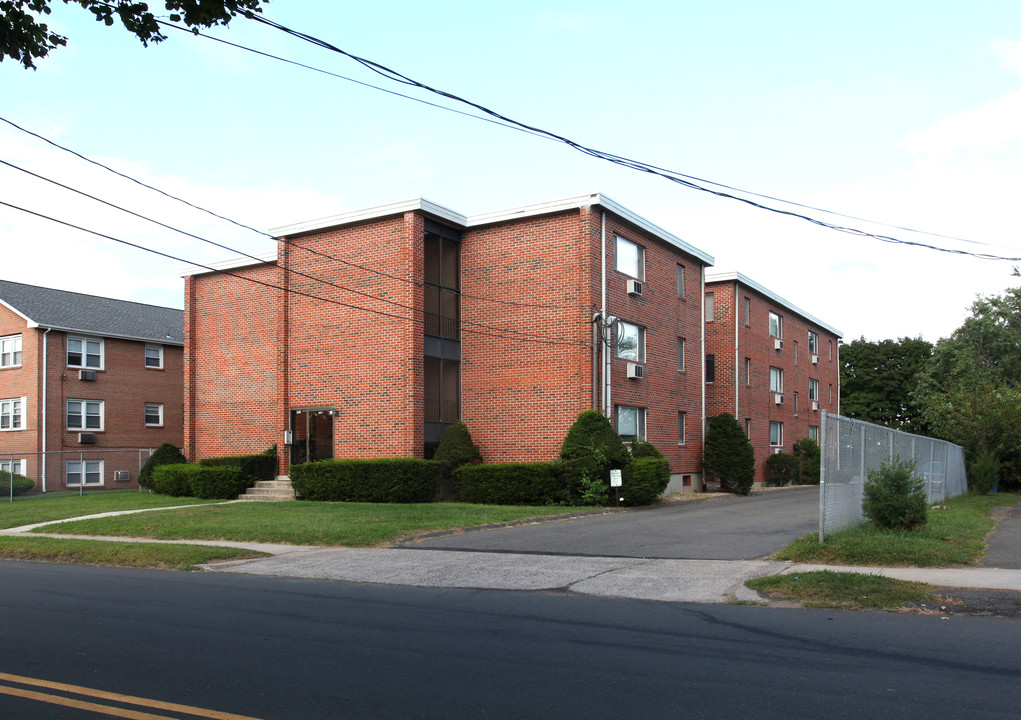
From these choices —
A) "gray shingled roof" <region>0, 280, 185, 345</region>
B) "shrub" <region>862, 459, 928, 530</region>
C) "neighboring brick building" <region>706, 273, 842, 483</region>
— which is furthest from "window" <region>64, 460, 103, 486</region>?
"shrub" <region>862, 459, 928, 530</region>

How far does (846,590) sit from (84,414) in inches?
1356

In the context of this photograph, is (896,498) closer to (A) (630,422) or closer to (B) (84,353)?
(A) (630,422)

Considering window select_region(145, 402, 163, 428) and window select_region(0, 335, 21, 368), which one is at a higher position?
window select_region(0, 335, 21, 368)

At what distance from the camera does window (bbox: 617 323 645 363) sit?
88.8 ft

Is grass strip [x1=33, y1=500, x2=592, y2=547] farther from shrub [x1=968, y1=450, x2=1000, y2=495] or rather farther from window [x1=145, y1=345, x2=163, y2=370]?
window [x1=145, y1=345, x2=163, y2=370]

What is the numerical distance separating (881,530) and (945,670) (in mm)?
7813

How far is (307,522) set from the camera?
1833cm

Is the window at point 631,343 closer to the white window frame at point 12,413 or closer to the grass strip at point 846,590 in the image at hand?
the grass strip at point 846,590

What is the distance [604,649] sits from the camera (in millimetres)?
7441

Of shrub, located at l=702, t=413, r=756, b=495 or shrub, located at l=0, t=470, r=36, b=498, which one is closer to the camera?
shrub, located at l=0, t=470, r=36, b=498

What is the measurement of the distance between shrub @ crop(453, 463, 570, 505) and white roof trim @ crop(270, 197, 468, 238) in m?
7.54

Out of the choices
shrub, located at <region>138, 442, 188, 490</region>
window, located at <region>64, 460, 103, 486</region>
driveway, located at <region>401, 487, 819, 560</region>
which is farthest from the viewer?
window, located at <region>64, 460, 103, 486</region>

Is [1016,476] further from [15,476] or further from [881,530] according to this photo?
[15,476]

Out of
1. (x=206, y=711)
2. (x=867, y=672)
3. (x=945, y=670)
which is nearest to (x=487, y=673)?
(x=206, y=711)
